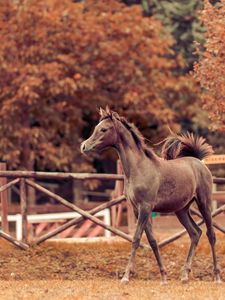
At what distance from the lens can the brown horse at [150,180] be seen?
49.3 ft

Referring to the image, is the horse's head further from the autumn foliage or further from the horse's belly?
the autumn foliage

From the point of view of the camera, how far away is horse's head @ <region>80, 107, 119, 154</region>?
1488 cm

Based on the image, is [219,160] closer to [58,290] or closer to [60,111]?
[58,290]

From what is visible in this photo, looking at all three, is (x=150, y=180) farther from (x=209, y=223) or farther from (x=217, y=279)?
(x=217, y=279)

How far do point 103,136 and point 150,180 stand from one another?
1.03 metres

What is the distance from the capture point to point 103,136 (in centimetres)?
1499

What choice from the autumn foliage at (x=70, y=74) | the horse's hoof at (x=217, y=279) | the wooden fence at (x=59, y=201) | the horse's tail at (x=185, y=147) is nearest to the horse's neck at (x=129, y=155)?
the horse's tail at (x=185, y=147)

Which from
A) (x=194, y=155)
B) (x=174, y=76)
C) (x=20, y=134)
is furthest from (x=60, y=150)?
(x=194, y=155)

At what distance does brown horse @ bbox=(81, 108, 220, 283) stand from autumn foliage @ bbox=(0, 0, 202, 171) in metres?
15.4

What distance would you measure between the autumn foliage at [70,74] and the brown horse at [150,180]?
15369mm

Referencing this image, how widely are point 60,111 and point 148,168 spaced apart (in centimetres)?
1825

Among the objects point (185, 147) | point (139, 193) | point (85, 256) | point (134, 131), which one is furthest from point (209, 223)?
point (85, 256)

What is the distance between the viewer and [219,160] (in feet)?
71.5

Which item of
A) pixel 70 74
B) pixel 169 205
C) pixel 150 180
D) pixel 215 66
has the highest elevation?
pixel 215 66
